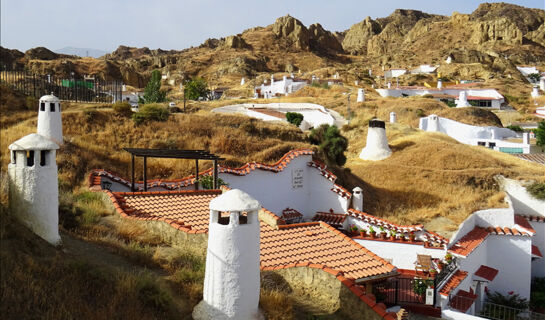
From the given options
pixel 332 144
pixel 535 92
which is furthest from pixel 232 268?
pixel 535 92

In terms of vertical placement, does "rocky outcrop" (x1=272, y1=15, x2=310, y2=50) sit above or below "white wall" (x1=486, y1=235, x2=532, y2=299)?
above

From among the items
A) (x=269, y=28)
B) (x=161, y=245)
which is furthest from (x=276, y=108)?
(x=269, y=28)

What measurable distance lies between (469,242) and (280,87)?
46.5 metres

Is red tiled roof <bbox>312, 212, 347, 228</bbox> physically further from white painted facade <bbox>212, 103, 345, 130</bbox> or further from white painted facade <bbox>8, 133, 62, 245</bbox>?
white painted facade <bbox>212, 103, 345, 130</bbox>

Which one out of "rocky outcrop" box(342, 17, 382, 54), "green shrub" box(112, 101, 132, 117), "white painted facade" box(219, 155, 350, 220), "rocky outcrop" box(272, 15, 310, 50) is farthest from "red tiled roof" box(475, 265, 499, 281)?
"rocky outcrop" box(342, 17, 382, 54)

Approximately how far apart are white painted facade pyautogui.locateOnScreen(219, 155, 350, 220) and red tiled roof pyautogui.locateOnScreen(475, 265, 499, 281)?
4.89m

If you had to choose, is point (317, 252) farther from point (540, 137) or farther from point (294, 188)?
point (540, 137)

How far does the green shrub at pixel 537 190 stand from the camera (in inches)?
837

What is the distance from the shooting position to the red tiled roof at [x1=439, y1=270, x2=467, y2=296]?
13.5 meters

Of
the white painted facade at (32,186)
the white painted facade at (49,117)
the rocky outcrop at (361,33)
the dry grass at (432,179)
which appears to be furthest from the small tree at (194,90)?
the rocky outcrop at (361,33)

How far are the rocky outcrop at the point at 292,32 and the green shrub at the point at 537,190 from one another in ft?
327

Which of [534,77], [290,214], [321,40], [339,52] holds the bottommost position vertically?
[290,214]

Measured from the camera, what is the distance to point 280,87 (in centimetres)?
6194

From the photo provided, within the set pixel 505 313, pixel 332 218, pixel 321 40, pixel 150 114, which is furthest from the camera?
pixel 321 40
